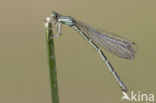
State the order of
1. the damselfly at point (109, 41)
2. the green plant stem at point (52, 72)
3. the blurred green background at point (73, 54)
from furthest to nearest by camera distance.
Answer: the blurred green background at point (73, 54), the damselfly at point (109, 41), the green plant stem at point (52, 72)

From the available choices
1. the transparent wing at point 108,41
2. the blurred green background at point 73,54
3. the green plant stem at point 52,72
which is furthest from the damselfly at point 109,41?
the blurred green background at point 73,54

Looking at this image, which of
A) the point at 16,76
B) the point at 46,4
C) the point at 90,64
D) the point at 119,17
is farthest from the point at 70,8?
the point at 16,76

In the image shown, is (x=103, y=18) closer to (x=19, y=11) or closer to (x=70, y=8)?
(x=70, y=8)

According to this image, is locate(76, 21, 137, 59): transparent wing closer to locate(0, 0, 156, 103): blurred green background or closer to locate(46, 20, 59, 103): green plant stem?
locate(46, 20, 59, 103): green plant stem

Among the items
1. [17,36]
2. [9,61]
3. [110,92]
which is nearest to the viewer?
[110,92]

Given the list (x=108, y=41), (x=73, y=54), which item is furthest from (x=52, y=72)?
(x=73, y=54)

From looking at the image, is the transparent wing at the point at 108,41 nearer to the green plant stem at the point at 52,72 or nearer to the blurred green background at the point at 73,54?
the green plant stem at the point at 52,72

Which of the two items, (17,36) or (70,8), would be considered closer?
(17,36)

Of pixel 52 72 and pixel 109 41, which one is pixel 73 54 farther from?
pixel 52 72
